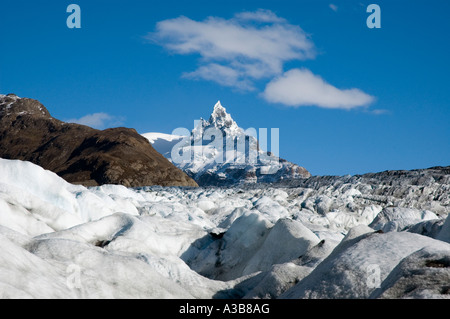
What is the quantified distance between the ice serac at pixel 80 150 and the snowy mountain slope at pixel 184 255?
274 feet

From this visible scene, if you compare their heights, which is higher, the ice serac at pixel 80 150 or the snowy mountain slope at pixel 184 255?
the ice serac at pixel 80 150

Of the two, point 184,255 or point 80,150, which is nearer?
point 184,255

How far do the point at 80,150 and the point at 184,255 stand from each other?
110856mm

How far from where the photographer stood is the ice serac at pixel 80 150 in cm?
10300

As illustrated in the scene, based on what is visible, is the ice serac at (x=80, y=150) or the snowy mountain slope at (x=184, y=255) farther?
the ice serac at (x=80, y=150)

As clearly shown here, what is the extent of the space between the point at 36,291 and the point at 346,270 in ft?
11.2

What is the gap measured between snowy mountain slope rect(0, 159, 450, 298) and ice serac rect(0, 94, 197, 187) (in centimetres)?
8359

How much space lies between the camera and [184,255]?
12.4 metres

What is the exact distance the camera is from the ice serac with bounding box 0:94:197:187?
103000mm

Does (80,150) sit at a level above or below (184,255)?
above

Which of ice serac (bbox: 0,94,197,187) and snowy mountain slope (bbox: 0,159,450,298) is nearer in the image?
snowy mountain slope (bbox: 0,159,450,298)
